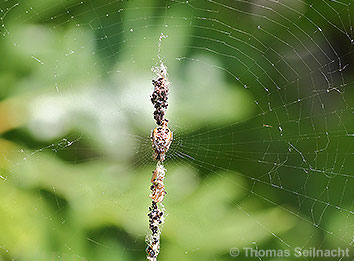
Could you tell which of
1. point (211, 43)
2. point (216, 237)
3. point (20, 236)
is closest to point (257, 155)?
point (216, 237)

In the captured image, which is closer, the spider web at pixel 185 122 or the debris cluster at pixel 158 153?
the debris cluster at pixel 158 153

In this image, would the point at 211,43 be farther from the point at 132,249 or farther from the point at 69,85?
the point at 132,249

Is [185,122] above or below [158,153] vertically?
above

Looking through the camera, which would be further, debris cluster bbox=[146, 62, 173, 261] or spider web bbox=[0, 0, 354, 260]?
spider web bbox=[0, 0, 354, 260]
